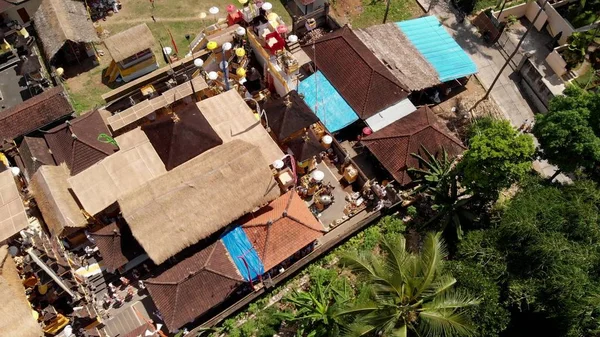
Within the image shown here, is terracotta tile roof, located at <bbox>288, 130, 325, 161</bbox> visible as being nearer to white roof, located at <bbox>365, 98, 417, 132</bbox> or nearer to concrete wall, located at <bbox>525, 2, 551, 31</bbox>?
white roof, located at <bbox>365, 98, 417, 132</bbox>

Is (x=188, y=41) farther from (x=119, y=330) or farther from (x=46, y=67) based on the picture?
(x=119, y=330)

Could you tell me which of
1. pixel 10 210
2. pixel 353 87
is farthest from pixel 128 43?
pixel 353 87

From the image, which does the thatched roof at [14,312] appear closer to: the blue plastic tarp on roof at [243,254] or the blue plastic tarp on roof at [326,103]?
the blue plastic tarp on roof at [243,254]

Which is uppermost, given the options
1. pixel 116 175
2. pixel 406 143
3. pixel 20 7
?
pixel 20 7

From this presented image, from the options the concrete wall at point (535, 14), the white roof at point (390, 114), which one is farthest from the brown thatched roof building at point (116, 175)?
the concrete wall at point (535, 14)

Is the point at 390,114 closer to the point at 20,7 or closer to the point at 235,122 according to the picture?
the point at 235,122

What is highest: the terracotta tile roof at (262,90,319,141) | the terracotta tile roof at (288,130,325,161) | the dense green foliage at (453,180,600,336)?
Result: the terracotta tile roof at (262,90,319,141)

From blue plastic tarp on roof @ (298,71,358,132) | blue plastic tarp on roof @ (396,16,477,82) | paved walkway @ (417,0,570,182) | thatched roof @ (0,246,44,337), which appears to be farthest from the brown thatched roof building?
paved walkway @ (417,0,570,182)
